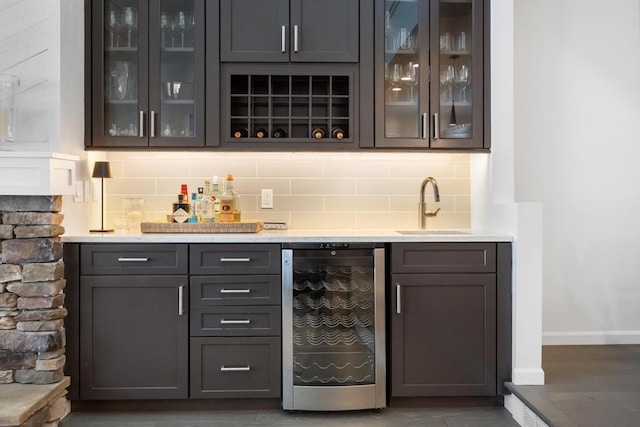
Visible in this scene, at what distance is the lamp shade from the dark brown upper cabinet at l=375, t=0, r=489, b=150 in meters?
1.55

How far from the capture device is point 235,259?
275 cm

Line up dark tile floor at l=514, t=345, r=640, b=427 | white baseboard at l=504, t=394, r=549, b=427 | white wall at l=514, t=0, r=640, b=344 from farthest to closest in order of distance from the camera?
1. white wall at l=514, t=0, r=640, b=344
2. white baseboard at l=504, t=394, r=549, b=427
3. dark tile floor at l=514, t=345, r=640, b=427

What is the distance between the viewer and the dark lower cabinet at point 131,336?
2730mm

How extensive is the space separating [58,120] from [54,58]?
1.05ft

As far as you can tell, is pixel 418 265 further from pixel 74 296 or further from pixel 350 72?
pixel 74 296

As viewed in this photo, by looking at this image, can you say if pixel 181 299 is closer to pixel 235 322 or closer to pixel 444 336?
pixel 235 322

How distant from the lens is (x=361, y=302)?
2.78 meters

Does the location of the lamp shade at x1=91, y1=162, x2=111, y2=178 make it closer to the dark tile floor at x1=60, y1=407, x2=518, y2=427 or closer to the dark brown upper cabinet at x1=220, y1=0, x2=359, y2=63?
the dark brown upper cabinet at x1=220, y1=0, x2=359, y2=63

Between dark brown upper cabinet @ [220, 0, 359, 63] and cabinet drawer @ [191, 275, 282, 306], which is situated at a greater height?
dark brown upper cabinet @ [220, 0, 359, 63]

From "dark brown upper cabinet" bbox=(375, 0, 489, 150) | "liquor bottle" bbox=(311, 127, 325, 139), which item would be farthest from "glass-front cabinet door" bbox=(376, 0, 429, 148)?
"liquor bottle" bbox=(311, 127, 325, 139)

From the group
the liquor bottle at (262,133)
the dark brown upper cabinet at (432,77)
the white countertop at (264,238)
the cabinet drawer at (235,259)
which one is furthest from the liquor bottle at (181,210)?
the dark brown upper cabinet at (432,77)

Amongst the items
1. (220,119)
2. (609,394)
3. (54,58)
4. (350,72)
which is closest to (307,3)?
(350,72)

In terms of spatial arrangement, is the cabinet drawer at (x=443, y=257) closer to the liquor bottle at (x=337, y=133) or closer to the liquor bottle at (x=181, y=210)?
the liquor bottle at (x=337, y=133)

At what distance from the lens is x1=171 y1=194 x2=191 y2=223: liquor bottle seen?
3.12 metres
